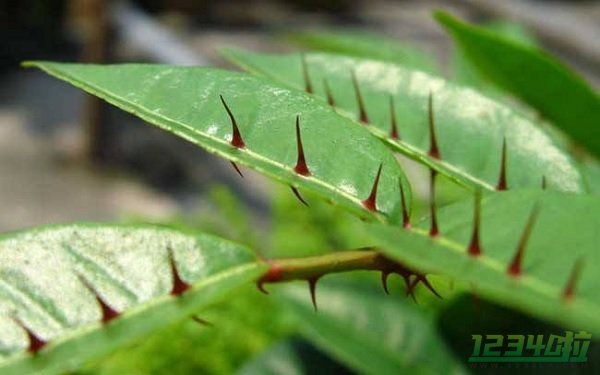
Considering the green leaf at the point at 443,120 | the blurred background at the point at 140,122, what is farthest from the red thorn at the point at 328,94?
the blurred background at the point at 140,122

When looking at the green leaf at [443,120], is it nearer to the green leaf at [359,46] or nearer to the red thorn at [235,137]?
the red thorn at [235,137]

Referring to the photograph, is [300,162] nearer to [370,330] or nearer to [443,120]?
[443,120]

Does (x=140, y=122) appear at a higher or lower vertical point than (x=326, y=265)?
lower

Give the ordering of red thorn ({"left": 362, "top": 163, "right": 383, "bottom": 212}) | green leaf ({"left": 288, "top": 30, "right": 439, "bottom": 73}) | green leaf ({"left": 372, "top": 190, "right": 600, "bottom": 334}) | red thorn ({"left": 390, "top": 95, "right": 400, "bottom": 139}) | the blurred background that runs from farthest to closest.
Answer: the blurred background → green leaf ({"left": 288, "top": 30, "right": 439, "bottom": 73}) → red thorn ({"left": 390, "top": 95, "right": 400, "bottom": 139}) → red thorn ({"left": 362, "top": 163, "right": 383, "bottom": 212}) → green leaf ({"left": 372, "top": 190, "right": 600, "bottom": 334})

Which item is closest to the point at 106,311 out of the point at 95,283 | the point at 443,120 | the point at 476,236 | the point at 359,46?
the point at 95,283

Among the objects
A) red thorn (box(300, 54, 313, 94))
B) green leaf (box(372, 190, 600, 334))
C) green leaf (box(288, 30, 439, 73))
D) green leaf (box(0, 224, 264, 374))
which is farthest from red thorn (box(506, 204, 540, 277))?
green leaf (box(288, 30, 439, 73))

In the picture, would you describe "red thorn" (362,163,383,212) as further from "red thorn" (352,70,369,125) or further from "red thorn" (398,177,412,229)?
"red thorn" (352,70,369,125)
